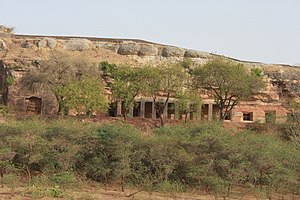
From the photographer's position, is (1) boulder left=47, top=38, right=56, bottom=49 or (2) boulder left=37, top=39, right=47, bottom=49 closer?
(2) boulder left=37, top=39, right=47, bottom=49

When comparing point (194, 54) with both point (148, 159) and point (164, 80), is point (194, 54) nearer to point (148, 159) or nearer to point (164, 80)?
point (164, 80)

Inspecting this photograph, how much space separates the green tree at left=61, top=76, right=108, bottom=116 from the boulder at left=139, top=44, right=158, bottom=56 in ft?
43.1

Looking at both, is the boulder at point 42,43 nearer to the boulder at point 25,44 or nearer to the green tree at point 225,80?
the boulder at point 25,44

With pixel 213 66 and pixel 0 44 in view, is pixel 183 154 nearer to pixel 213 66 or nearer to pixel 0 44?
pixel 213 66

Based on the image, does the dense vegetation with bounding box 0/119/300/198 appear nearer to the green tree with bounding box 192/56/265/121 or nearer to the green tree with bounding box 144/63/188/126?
the green tree with bounding box 144/63/188/126

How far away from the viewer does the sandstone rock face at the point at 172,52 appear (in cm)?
4284

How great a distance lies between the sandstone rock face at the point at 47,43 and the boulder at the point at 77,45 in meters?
1.09

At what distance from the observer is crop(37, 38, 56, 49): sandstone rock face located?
135 feet

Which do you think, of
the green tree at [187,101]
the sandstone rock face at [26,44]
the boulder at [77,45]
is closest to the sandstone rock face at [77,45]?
the boulder at [77,45]

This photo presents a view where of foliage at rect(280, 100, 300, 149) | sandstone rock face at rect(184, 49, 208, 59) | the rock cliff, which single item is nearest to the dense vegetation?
foliage at rect(280, 100, 300, 149)

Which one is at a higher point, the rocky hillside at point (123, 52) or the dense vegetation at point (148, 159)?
the rocky hillside at point (123, 52)

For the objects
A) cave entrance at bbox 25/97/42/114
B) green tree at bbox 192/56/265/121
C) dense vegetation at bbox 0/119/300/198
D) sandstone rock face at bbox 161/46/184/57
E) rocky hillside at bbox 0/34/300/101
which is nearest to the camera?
dense vegetation at bbox 0/119/300/198

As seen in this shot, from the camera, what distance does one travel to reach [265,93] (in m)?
38.9

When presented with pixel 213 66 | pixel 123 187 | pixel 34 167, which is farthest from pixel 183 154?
pixel 213 66
